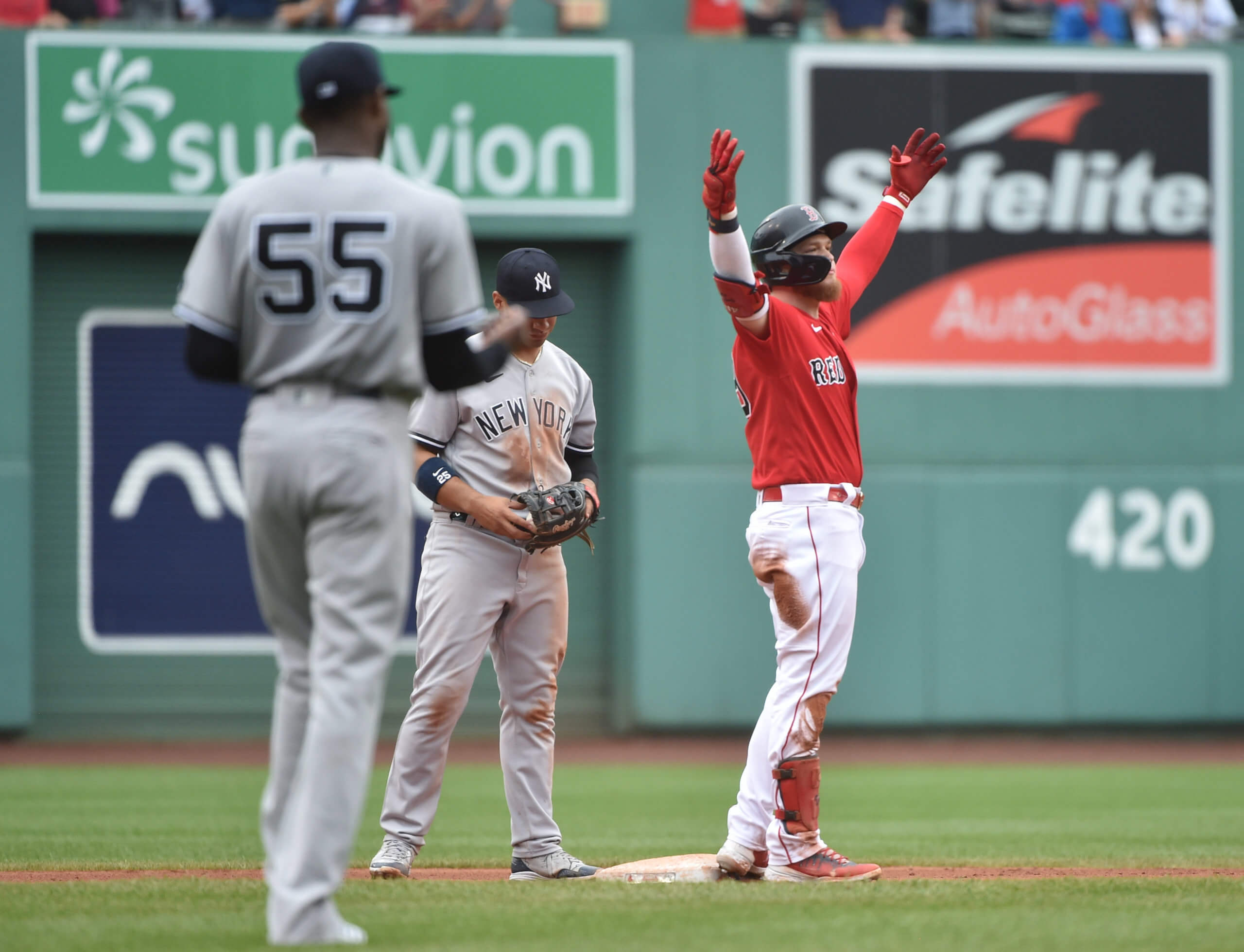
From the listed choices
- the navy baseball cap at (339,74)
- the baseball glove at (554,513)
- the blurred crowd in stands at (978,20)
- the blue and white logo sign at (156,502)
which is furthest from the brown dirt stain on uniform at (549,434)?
the blurred crowd in stands at (978,20)

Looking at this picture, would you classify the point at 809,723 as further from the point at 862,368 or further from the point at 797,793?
the point at 862,368

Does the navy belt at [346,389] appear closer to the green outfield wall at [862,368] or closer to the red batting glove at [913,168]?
the red batting glove at [913,168]

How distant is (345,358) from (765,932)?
1785 millimetres

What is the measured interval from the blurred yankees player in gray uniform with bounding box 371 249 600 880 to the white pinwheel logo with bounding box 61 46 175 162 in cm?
814

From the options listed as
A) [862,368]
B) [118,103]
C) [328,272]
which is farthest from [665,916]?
[118,103]

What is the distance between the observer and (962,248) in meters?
14.1

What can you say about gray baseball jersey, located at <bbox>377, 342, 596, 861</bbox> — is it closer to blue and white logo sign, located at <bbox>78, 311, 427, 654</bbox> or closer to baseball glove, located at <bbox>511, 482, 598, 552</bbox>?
baseball glove, located at <bbox>511, 482, 598, 552</bbox>

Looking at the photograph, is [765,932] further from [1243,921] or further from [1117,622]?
[1117,622]

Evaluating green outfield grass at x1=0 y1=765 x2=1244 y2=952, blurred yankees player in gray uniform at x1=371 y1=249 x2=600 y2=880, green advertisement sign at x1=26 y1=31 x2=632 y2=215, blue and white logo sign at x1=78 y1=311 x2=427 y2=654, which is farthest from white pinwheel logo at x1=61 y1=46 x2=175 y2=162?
blurred yankees player in gray uniform at x1=371 y1=249 x2=600 y2=880

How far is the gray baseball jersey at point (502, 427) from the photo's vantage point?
589 cm

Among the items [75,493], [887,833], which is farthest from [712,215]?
[75,493]

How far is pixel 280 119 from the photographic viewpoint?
13.3 metres

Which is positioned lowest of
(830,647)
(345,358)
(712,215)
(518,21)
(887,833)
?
(887,833)

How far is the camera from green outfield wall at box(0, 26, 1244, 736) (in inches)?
530
